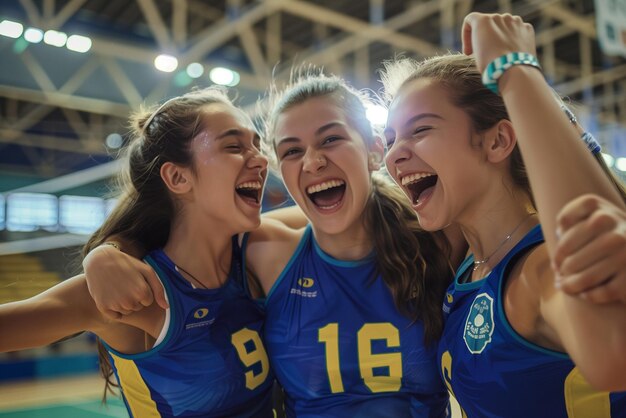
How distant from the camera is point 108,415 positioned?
6461 mm

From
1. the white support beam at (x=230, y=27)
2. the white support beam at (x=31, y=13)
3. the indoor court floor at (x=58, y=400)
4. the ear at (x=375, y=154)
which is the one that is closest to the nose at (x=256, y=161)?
the ear at (x=375, y=154)

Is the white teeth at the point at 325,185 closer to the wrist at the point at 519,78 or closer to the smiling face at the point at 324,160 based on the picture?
the smiling face at the point at 324,160

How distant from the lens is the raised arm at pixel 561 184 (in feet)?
3.02

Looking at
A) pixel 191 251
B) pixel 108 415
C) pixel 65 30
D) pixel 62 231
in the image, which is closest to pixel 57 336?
pixel 191 251

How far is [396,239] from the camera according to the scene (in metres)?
2.02

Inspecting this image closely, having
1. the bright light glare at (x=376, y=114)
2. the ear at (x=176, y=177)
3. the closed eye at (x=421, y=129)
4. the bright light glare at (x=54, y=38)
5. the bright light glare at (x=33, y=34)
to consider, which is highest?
the bright light glare at (x=54, y=38)

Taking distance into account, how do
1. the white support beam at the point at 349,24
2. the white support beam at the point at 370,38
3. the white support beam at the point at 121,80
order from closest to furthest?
the white support beam at the point at 349,24, the white support beam at the point at 370,38, the white support beam at the point at 121,80

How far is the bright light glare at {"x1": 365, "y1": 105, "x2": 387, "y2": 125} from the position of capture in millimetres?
2320

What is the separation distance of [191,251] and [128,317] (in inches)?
15.0

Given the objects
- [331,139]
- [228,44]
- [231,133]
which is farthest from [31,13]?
[331,139]

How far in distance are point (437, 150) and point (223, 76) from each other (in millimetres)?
7975

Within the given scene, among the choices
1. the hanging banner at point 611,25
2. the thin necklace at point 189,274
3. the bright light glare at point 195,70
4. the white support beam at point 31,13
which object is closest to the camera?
the thin necklace at point 189,274

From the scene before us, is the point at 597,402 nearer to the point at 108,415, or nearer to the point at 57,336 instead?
the point at 57,336

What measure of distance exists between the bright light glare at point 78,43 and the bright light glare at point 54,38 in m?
0.30
